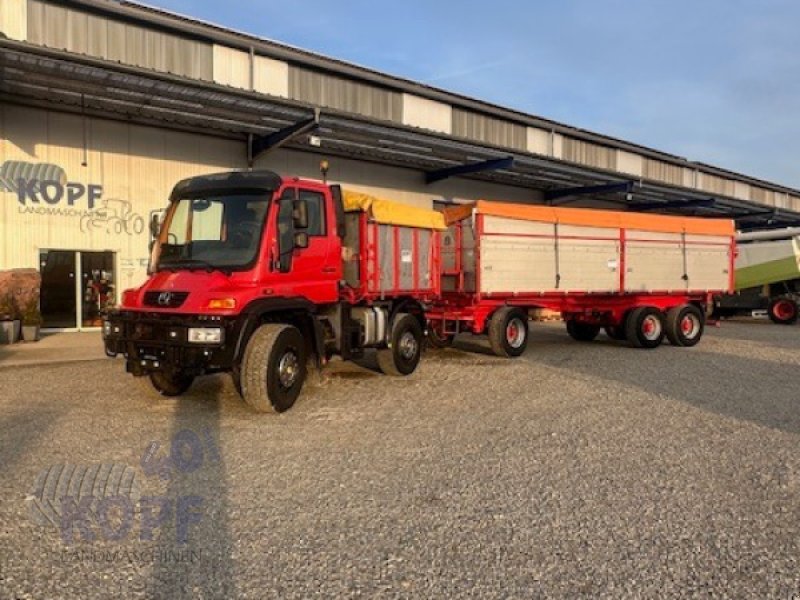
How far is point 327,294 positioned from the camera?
8562 millimetres

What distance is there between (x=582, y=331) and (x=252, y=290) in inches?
421

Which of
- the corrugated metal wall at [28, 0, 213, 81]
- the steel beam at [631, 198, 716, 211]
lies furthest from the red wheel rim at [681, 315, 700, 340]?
the steel beam at [631, 198, 716, 211]

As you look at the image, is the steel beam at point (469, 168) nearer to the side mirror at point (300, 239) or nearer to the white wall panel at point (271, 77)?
the white wall panel at point (271, 77)

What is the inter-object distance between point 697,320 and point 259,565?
13.9m

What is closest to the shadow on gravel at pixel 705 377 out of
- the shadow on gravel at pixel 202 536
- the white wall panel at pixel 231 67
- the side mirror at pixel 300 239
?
the side mirror at pixel 300 239

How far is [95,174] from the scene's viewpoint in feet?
54.8

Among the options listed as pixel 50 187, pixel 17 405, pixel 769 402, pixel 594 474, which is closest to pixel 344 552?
pixel 594 474

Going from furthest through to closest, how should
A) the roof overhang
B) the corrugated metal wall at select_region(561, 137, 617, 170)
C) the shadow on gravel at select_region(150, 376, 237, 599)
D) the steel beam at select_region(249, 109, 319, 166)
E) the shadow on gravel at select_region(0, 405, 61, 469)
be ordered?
the corrugated metal wall at select_region(561, 137, 617, 170), the steel beam at select_region(249, 109, 319, 166), the roof overhang, the shadow on gravel at select_region(0, 405, 61, 469), the shadow on gravel at select_region(150, 376, 237, 599)

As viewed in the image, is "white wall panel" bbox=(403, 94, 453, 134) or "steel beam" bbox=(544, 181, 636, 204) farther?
"steel beam" bbox=(544, 181, 636, 204)

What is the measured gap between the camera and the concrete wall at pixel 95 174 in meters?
15.5

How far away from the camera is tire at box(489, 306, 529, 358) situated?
1216 centimetres

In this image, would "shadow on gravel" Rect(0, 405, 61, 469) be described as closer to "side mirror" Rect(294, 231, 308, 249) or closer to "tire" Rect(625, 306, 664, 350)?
"side mirror" Rect(294, 231, 308, 249)

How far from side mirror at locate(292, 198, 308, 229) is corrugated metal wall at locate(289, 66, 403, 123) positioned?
36.1ft

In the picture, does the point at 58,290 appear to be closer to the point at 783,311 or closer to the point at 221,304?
the point at 221,304
